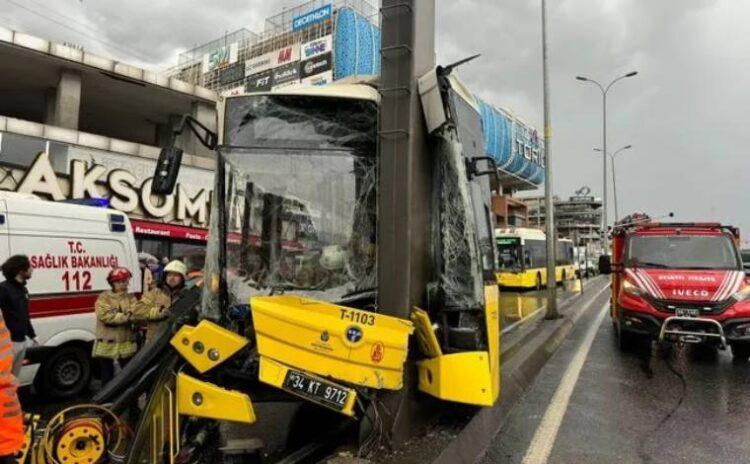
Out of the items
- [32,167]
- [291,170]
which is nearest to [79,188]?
[32,167]

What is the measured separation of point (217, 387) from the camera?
4.04 meters

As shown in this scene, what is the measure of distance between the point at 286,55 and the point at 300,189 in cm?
4750

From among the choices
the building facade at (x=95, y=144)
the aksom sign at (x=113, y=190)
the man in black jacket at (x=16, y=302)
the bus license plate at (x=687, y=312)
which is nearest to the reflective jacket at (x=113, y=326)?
the man in black jacket at (x=16, y=302)

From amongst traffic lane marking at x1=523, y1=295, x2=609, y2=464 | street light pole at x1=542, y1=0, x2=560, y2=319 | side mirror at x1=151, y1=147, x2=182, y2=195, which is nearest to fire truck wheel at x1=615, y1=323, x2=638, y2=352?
traffic lane marking at x1=523, y1=295, x2=609, y2=464

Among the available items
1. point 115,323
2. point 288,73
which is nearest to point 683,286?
point 115,323

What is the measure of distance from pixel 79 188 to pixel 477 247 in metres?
16.1

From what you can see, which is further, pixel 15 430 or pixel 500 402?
pixel 500 402

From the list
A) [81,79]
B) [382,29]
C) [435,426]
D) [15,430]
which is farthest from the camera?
[81,79]

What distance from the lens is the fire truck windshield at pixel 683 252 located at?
9.60 m

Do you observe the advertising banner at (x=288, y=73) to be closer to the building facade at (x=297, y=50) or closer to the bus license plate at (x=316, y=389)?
the building facade at (x=297, y=50)

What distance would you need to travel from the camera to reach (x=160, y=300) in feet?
21.8

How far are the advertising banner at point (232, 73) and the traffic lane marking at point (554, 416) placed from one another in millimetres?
51096

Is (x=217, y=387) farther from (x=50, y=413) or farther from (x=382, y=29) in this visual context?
(x=50, y=413)

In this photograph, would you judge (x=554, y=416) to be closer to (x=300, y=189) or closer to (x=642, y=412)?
(x=642, y=412)
